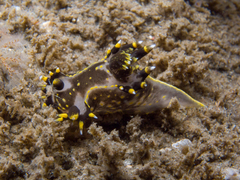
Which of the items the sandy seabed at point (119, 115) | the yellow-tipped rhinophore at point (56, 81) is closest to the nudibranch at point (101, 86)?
the yellow-tipped rhinophore at point (56, 81)

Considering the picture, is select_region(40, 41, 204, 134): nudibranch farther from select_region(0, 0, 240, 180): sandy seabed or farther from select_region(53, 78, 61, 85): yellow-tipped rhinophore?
select_region(0, 0, 240, 180): sandy seabed

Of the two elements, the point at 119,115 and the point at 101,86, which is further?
the point at 119,115

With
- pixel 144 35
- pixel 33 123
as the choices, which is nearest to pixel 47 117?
pixel 33 123

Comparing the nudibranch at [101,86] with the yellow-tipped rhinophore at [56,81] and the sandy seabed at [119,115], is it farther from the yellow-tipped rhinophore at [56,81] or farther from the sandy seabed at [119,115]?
the sandy seabed at [119,115]

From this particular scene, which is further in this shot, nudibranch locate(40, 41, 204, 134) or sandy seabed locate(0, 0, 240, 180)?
nudibranch locate(40, 41, 204, 134)

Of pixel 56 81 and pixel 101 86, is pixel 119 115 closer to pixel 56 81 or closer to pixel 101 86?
pixel 101 86

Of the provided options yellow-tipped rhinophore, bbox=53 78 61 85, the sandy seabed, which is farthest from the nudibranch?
the sandy seabed

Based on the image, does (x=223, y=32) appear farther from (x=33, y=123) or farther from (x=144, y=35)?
(x=33, y=123)

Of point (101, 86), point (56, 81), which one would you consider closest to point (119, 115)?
point (101, 86)
